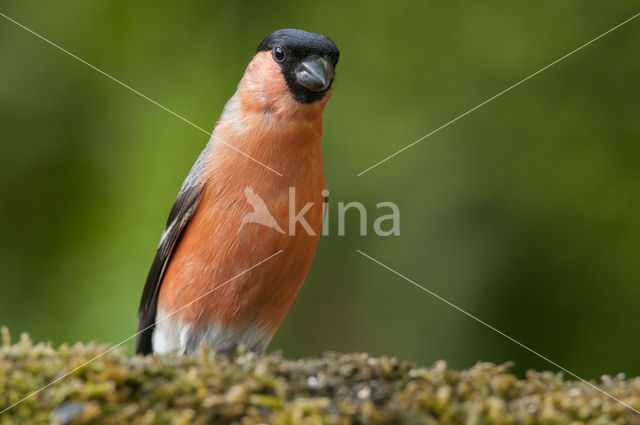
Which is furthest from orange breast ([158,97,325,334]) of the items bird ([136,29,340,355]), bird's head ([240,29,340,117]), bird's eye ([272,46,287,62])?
bird's eye ([272,46,287,62])

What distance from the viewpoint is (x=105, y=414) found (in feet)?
5.69

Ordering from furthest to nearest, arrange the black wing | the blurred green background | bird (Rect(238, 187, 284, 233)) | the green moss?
1. the blurred green background
2. the black wing
3. bird (Rect(238, 187, 284, 233))
4. the green moss

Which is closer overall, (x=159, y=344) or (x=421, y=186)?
(x=159, y=344)

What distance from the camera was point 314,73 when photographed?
356 cm

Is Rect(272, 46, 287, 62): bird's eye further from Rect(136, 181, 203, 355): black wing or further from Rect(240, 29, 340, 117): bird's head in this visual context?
Rect(136, 181, 203, 355): black wing

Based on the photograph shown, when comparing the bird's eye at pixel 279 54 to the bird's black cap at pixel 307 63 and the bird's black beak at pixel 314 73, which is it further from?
the bird's black beak at pixel 314 73

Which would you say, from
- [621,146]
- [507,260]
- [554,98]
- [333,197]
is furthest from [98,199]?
[621,146]

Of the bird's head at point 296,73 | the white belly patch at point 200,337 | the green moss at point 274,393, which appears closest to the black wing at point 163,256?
the white belly patch at point 200,337

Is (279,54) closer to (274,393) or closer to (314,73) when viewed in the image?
(314,73)

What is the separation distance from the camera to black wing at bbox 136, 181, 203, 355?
3.69 m

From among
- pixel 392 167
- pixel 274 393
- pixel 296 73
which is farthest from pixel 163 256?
pixel 274 393

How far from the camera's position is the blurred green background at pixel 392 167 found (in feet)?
14.5

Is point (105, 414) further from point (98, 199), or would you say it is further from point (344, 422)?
point (98, 199)

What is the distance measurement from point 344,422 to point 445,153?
325cm
